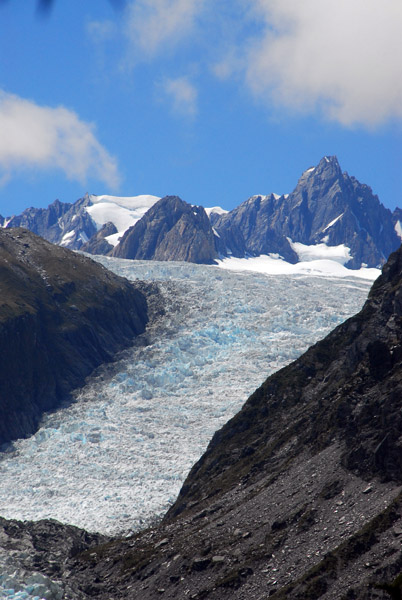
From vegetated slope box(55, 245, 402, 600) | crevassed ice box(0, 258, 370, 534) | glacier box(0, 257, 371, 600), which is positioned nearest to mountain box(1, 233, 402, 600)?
vegetated slope box(55, 245, 402, 600)

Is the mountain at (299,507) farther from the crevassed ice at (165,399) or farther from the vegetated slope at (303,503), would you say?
the crevassed ice at (165,399)

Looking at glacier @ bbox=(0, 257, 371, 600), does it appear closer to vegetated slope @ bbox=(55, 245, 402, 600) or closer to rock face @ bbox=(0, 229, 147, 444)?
rock face @ bbox=(0, 229, 147, 444)

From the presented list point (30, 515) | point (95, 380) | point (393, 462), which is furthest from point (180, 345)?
point (393, 462)

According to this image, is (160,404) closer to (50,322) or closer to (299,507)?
(50,322)

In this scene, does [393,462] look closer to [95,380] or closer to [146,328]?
[95,380]

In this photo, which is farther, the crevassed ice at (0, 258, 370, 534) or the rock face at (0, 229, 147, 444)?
the rock face at (0, 229, 147, 444)

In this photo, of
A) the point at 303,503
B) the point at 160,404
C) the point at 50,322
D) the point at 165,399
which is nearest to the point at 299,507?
the point at 303,503
